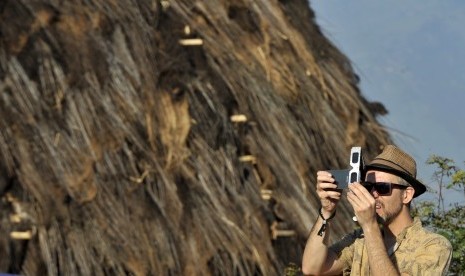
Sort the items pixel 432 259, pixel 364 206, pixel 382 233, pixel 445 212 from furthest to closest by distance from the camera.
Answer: pixel 445 212, pixel 382 233, pixel 432 259, pixel 364 206

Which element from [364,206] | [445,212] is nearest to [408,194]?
[364,206]

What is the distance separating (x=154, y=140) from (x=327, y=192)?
580 centimetres

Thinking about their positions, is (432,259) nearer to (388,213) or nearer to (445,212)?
(388,213)

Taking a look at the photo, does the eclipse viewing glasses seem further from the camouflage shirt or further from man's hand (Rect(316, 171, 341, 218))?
the camouflage shirt

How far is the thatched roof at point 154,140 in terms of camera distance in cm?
1030

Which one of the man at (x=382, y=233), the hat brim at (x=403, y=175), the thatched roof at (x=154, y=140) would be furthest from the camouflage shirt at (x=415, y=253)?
the thatched roof at (x=154, y=140)

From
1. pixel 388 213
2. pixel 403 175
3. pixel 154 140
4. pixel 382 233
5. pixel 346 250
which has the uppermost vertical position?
pixel 403 175

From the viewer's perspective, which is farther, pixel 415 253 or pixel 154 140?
pixel 154 140

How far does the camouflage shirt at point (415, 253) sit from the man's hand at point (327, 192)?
0.16m

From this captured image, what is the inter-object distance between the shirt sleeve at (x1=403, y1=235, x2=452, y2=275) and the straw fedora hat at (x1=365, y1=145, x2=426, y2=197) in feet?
0.73

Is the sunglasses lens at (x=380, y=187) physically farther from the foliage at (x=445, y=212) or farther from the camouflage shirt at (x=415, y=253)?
the foliage at (x=445, y=212)

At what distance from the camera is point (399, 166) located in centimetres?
531

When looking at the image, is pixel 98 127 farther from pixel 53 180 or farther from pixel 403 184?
pixel 403 184

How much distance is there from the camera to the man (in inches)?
198
